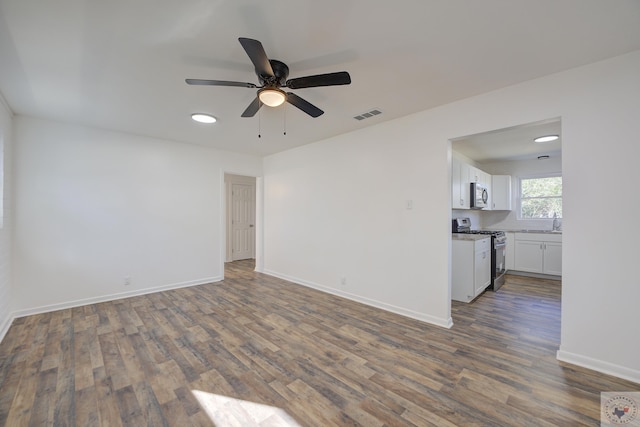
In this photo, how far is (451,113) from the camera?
2908 mm

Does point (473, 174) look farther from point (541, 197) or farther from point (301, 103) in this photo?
point (301, 103)

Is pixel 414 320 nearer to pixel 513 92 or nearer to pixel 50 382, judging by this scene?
pixel 513 92

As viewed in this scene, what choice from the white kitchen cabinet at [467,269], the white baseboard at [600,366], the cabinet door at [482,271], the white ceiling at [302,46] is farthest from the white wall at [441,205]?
the cabinet door at [482,271]

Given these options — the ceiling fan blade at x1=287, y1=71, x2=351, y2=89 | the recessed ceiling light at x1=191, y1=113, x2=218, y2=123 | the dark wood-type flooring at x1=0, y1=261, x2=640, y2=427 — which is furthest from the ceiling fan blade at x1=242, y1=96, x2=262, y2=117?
the dark wood-type flooring at x1=0, y1=261, x2=640, y2=427

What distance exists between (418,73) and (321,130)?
1811 millimetres

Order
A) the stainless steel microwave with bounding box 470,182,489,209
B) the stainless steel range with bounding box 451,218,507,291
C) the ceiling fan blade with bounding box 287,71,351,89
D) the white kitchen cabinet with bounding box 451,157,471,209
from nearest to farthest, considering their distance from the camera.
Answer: the ceiling fan blade with bounding box 287,71,351,89, the white kitchen cabinet with bounding box 451,157,471,209, the stainless steel range with bounding box 451,218,507,291, the stainless steel microwave with bounding box 470,182,489,209

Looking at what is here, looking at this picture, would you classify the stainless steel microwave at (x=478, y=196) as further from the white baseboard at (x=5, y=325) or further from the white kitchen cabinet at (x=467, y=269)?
the white baseboard at (x=5, y=325)

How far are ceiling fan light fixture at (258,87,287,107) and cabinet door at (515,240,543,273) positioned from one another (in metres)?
5.82

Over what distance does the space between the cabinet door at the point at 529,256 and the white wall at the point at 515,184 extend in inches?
29.9

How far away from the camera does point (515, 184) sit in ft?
19.5

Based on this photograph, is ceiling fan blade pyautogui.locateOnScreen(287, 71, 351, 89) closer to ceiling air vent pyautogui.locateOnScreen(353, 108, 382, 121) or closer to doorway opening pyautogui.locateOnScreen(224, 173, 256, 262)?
ceiling air vent pyautogui.locateOnScreen(353, 108, 382, 121)

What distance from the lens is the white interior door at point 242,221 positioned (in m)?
7.17

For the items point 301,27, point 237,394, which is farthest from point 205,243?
point 301,27

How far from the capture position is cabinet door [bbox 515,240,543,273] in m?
5.15
